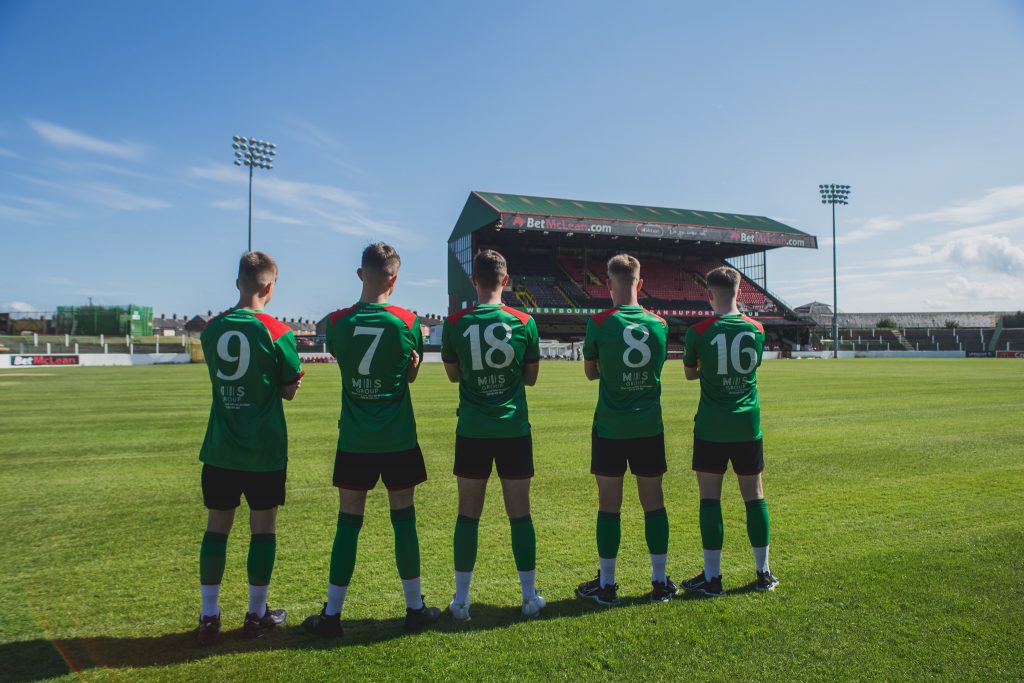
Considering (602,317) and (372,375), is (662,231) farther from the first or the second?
(372,375)

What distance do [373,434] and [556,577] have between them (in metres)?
1.69

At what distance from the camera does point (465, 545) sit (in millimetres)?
3586

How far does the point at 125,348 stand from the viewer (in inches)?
1689

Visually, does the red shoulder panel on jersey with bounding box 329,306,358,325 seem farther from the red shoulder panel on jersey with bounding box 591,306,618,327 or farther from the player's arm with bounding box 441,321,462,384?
the red shoulder panel on jersey with bounding box 591,306,618,327

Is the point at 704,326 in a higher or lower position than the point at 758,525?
higher

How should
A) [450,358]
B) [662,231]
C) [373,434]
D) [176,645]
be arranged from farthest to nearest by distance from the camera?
[662,231], [450,358], [373,434], [176,645]

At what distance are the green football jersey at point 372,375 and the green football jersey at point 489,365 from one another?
31 cm

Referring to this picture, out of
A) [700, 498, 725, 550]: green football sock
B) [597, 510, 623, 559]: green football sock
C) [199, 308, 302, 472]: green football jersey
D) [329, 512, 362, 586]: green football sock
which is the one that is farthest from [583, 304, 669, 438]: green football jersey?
[199, 308, 302, 472]: green football jersey

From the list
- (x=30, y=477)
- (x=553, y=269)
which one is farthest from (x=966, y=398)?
(x=553, y=269)

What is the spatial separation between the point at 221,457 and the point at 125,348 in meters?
47.1

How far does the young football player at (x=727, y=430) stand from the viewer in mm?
3898

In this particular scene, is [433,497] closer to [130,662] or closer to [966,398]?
[130,662]

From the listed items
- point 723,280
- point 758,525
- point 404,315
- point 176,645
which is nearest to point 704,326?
point 723,280

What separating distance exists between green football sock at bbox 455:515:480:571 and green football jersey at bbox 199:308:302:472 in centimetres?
110
